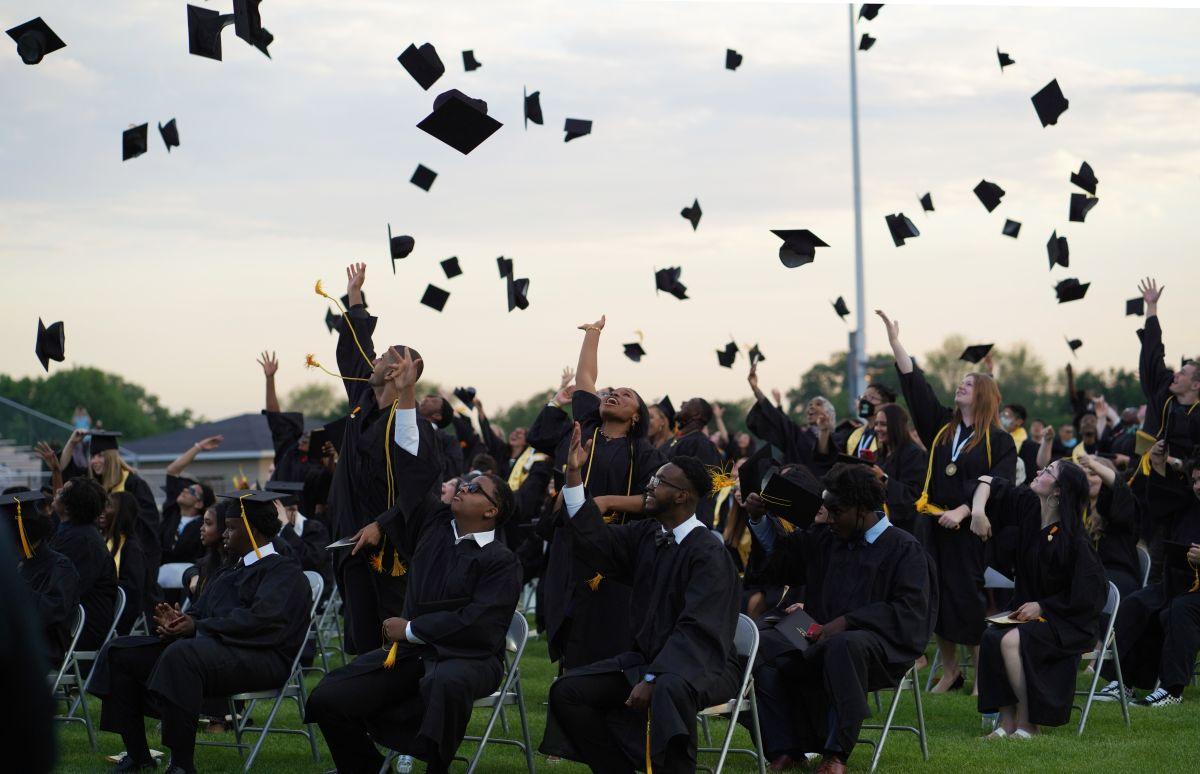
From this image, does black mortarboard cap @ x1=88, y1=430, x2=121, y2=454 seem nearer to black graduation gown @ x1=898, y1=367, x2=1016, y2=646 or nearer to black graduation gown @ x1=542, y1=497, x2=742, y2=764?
black graduation gown @ x1=542, y1=497, x2=742, y2=764

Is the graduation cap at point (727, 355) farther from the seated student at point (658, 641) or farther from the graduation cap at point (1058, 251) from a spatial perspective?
the seated student at point (658, 641)

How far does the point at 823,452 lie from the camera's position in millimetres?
10555

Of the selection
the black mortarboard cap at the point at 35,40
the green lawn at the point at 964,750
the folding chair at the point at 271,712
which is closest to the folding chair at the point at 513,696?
the green lawn at the point at 964,750

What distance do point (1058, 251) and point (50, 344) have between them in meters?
7.98

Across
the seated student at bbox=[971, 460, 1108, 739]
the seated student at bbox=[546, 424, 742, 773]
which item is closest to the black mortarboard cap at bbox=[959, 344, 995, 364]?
the seated student at bbox=[971, 460, 1108, 739]

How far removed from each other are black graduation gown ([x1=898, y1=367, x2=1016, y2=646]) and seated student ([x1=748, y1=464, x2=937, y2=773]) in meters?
2.00

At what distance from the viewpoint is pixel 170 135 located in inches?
364

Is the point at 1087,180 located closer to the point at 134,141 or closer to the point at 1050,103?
the point at 1050,103

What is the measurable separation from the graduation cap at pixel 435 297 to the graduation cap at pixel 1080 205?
5177mm

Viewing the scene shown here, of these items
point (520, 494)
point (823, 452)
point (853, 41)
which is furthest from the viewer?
point (853, 41)

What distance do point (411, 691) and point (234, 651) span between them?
3.51ft

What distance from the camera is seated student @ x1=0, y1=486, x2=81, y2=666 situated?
24.7 feet

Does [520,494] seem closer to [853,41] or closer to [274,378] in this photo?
[274,378]

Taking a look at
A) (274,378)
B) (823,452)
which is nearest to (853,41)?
(823,452)
